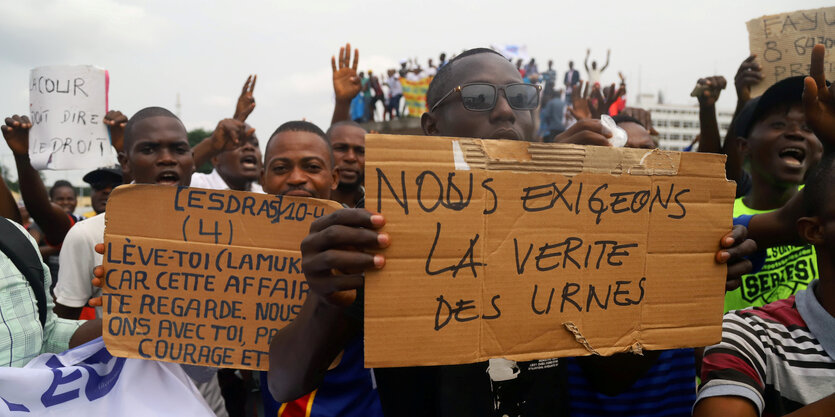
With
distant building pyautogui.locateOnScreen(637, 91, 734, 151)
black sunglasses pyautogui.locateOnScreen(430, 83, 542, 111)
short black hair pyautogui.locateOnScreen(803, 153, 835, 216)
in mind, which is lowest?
short black hair pyautogui.locateOnScreen(803, 153, 835, 216)

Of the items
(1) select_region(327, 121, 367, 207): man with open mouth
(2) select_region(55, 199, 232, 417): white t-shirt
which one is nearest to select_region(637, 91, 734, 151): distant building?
(1) select_region(327, 121, 367, 207): man with open mouth

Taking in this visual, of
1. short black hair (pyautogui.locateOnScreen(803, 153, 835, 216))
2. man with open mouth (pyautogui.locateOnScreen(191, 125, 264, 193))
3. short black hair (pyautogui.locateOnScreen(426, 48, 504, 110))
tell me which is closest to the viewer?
short black hair (pyautogui.locateOnScreen(803, 153, 835, 216))

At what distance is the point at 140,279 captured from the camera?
1655mm

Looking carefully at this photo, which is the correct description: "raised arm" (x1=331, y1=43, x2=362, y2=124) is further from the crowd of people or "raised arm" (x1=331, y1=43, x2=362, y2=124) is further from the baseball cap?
the baseball cap

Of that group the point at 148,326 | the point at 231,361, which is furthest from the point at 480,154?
the point at 148,326

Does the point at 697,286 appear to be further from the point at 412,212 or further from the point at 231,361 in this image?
the point at 231,361

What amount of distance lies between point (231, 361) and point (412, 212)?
0.83 m

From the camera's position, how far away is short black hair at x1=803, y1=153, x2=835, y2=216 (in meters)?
1.63

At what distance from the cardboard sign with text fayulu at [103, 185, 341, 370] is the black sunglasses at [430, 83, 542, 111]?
25.4 inches

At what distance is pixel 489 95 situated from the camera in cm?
195

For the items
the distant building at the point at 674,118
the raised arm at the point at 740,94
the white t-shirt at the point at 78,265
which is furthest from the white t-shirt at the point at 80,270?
the distant building at the point at 674,118

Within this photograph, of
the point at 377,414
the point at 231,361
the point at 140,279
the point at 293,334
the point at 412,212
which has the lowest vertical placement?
the point at 377,414

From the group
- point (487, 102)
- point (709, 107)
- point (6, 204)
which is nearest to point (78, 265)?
point (6, 204)

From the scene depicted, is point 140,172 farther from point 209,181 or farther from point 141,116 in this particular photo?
point 209,181
